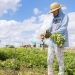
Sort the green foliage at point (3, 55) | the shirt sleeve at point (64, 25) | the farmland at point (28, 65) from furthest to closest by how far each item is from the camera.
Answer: the green foliage at point (3, 55)
the farmland at point (28, 65)
the shirt sleeve at point (64, 25)

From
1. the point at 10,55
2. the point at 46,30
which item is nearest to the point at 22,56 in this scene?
the point at 10,55

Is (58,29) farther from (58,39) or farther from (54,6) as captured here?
(54,6)

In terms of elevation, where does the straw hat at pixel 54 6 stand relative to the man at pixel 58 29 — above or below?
above

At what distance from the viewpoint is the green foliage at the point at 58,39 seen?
24.8ft

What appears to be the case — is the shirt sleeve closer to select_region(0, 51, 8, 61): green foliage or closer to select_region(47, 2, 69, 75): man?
select_region(47, 2, 69, 75): man

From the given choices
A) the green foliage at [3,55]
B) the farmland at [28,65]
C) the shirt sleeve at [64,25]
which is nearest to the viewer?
the shirt sleeve at [64,25]

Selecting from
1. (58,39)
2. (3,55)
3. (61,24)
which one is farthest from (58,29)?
(3,55)

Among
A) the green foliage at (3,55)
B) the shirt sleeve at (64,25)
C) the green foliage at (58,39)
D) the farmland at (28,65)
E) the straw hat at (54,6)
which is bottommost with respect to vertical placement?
the farmland at (28,65)

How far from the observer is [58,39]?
7.59m

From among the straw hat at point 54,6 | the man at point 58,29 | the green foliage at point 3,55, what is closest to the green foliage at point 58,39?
the man at point 58,29

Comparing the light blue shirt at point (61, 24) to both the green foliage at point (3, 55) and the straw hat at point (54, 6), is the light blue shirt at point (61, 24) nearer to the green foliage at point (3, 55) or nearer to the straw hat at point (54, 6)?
the straw hat at point (54, 6)

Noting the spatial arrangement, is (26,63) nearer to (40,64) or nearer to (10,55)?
(40,64)

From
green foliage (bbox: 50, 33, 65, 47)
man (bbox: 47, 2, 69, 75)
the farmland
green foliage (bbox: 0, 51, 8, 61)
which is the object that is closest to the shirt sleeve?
man (bbox: 47, 2, 69, 75)

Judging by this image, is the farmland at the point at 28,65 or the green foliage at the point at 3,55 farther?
the green foliage at the point at 3,55
